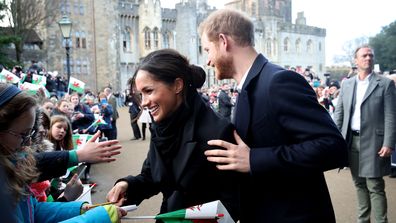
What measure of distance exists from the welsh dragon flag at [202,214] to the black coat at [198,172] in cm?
11

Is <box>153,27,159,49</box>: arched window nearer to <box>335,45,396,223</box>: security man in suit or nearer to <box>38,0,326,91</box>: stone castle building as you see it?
<box>38,0,326,91</box>: stone castle building

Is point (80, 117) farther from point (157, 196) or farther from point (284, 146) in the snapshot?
point (284, 146)

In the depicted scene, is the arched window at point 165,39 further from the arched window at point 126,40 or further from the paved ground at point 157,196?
the paved ground at point 157,196

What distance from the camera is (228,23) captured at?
6.47 ft

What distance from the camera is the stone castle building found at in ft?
126

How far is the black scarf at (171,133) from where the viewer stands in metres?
1.93

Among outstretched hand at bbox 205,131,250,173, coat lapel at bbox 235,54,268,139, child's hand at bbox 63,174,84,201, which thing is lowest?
child's hand at bbox 63,174,84,201

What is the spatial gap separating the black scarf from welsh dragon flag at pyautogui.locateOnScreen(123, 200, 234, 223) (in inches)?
9.8

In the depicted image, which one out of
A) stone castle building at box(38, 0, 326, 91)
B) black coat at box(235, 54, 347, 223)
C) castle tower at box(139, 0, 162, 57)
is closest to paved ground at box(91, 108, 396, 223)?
black coat at box(235, 54, 347, 223)

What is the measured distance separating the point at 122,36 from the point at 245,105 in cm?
4376

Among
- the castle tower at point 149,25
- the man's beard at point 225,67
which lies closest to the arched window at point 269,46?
the castle tower at point 149,25

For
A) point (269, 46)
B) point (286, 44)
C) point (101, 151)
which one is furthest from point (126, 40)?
point (101, 151)

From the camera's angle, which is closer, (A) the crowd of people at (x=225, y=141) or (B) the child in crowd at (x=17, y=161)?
(B) the child in crowd at (x=17, y=161)

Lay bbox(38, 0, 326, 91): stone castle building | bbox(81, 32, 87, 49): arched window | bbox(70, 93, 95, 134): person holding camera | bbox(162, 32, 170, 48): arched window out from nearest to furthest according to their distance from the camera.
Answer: bbox(70, 93, 95, 134): person holding camera < bbox(38, 0, 326, 91): stone castle building < bbox(81, 32, 87, 49): arched window < bbox(162, 32, 170, 48): arched window
